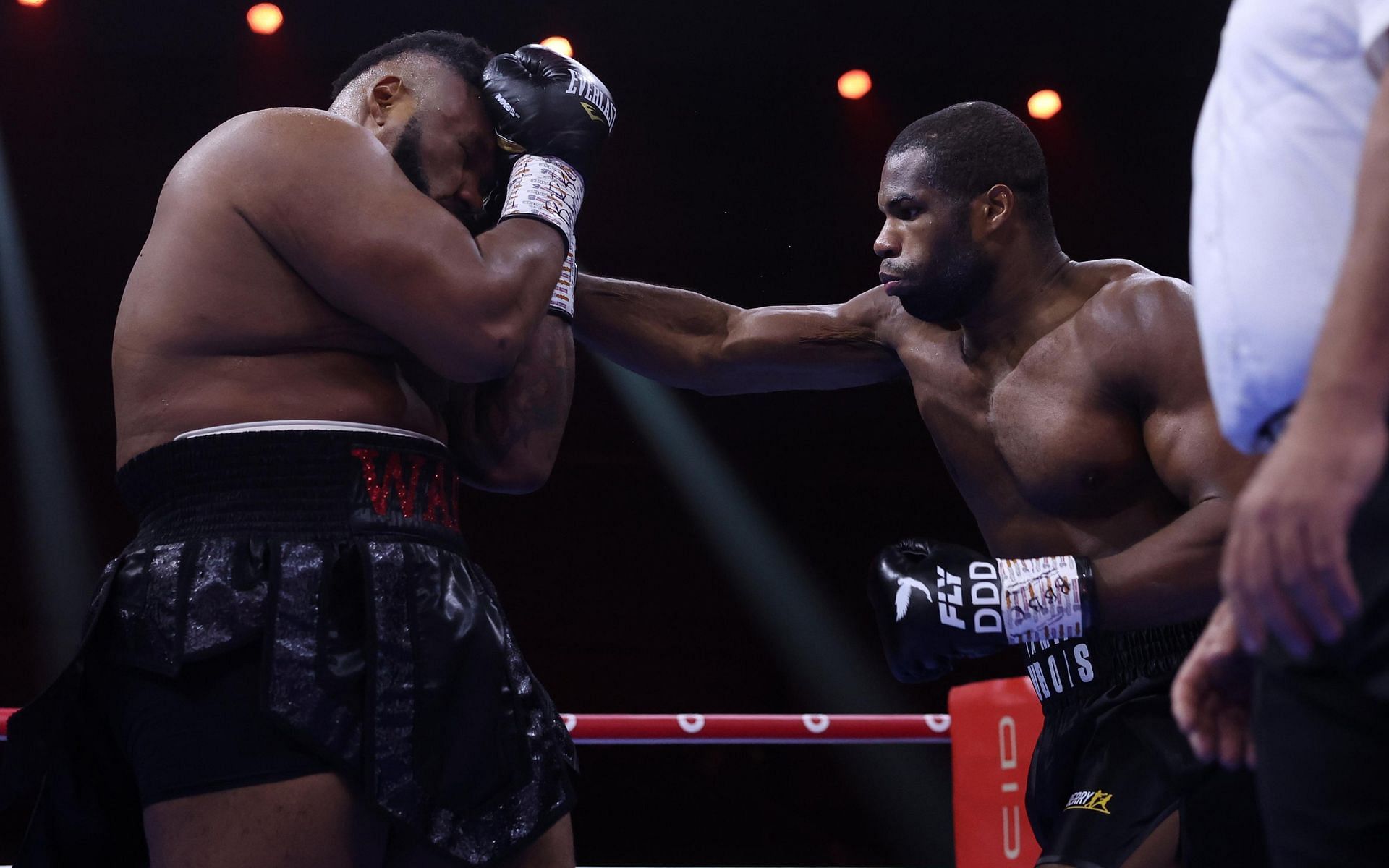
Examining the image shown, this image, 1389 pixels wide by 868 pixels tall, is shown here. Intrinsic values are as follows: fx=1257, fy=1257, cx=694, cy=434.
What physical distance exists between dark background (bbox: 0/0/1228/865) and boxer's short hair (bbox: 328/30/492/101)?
8.19ft

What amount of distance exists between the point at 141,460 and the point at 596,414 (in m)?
5.33

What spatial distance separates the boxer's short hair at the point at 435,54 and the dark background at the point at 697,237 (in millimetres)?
2497

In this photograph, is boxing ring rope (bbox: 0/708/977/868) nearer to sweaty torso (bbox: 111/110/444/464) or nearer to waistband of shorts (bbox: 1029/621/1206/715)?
waistband of shorts (bbox: 1029/621/1206/715)

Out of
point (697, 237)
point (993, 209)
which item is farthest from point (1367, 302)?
point (697, 237)

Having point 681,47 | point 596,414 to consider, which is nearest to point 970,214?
point 681,47

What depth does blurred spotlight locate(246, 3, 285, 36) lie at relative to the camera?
13.6 feet

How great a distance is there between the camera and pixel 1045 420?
1.88 meters

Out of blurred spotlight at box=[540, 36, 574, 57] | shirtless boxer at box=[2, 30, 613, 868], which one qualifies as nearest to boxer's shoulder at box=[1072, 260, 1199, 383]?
shirtless boxer at box=[2, 30, 613, 868]

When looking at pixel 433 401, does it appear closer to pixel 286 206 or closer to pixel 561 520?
pixel 286 206

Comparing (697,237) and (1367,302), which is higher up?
(697,237)

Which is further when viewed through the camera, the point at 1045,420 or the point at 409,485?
the point at 1045,420

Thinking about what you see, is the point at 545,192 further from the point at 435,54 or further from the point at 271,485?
the point at 271,485

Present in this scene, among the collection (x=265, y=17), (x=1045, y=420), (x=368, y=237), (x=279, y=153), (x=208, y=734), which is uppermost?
(x=265, y=17)

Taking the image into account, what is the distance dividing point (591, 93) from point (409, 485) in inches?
26.5
